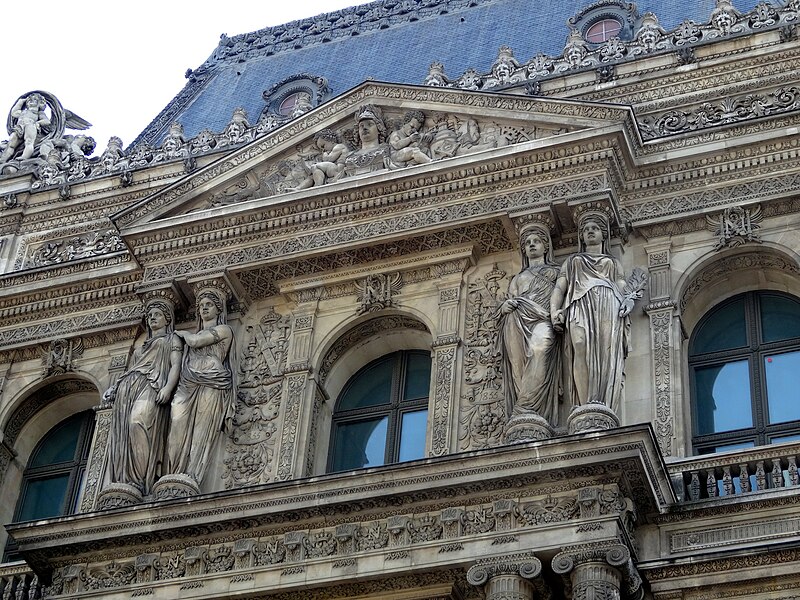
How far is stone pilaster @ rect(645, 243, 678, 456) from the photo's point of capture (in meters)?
18.5

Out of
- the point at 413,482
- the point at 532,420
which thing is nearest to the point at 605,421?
the point at 532,420

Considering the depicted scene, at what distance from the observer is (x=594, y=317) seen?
61.6 feet

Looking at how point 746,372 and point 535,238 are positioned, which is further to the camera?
point 535,238

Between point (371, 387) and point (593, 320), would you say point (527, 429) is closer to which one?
point (593, 320)

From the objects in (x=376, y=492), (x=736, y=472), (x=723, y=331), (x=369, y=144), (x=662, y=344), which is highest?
(x=369, y=144)

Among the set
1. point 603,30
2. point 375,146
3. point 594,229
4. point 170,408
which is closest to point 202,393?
point 170,408

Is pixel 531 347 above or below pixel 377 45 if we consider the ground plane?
below

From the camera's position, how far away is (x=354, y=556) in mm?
17828

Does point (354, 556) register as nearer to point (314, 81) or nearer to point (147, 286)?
point (147, 286)

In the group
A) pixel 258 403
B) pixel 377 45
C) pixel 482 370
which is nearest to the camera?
pixel 482 370

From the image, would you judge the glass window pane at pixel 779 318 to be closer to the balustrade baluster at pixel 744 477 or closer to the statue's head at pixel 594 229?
the statue's head at pixel 594 229

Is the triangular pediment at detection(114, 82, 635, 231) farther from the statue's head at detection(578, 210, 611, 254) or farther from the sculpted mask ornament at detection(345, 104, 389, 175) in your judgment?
the statue's head at detection(578, 210, 611, 254)

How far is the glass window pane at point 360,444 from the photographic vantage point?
20.3 meters

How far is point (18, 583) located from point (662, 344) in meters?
7.83
